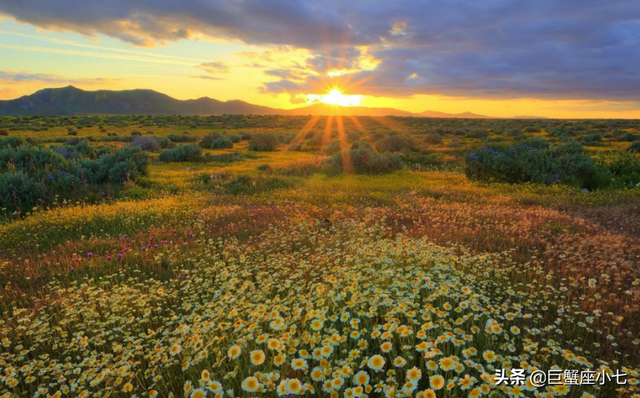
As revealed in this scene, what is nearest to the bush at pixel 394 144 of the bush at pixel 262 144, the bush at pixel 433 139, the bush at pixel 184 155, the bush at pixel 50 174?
the bush at pixel 433 139

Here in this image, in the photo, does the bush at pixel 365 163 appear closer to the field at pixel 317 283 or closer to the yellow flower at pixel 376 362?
the field at pixel 317 283

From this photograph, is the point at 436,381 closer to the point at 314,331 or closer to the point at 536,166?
the point at 314,331

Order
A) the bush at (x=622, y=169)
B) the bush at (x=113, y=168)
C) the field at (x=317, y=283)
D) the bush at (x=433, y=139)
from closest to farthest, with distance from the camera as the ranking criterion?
the field at (x=317, y=283)
the bush at (x=622, y=169)
the bush at (x=113, y=168)
the bush at (x=433, y=139)

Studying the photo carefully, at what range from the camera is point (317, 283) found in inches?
176

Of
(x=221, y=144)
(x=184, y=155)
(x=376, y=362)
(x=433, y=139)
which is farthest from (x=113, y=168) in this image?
(x=433, y=139)

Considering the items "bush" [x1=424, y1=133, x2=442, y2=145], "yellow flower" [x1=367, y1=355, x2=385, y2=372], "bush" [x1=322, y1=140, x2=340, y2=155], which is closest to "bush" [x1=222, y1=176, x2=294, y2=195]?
"yellow flower" [x1=367, y1=355, x2=385, y2=372]

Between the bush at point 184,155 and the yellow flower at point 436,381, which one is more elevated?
the yellow flower at point 436,381

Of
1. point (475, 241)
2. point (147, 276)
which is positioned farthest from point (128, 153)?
point (475, 241)

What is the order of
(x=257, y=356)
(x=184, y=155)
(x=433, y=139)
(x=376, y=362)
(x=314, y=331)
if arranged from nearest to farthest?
(x=376, y=362)
(x=257, y=356)
(x=314, y=331)
(x=184, y=155)
(x=433, y=139)

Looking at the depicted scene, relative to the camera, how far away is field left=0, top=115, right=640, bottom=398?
3.03 m

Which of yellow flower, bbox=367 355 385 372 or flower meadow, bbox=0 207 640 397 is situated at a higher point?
yellow flower, bbox=367 355 385 372

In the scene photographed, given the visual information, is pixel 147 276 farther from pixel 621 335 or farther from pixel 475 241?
pixel 621 335

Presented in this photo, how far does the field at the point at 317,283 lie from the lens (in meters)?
3.03

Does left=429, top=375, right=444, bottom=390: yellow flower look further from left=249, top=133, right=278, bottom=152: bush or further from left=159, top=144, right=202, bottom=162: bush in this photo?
left=249, top=133, right=278, bottom=152: bush
